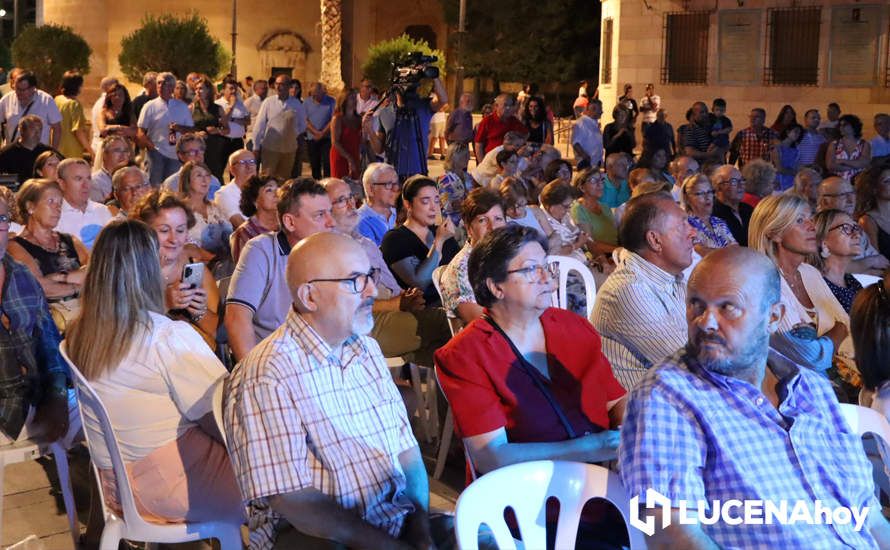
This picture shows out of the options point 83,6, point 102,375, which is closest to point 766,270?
point 102,375

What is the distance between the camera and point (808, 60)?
67.1ft

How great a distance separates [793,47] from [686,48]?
2.05 meters

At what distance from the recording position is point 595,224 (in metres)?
7.81

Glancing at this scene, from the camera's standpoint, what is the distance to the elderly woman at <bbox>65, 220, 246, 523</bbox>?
329 cm

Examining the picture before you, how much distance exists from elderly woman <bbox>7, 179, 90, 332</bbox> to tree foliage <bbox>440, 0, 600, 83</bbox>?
2769 cm

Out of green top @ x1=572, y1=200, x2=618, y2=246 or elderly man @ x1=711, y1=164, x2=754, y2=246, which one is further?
green top @ x1=572, y1=200, x2=618, y2=246

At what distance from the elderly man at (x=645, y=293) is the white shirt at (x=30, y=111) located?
24.3 ft

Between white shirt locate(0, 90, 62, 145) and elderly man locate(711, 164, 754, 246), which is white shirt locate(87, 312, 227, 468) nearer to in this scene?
elderly man locate(711, 164, 754, 246)

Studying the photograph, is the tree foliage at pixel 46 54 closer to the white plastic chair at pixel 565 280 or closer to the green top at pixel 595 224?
the green top at pixel 595 224

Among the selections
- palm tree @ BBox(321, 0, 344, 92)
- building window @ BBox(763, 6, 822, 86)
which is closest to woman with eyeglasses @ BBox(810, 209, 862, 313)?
building window @ BBox(763, 6, 822, 86)

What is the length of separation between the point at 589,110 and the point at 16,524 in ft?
35.6

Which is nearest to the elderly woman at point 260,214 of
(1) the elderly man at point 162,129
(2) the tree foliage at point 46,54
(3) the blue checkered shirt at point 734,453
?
(3) the blue checkered shirt at point 734,453

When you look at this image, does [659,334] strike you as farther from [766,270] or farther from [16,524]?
[16,524]

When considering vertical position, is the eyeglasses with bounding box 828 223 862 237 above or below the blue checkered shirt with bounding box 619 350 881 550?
above
